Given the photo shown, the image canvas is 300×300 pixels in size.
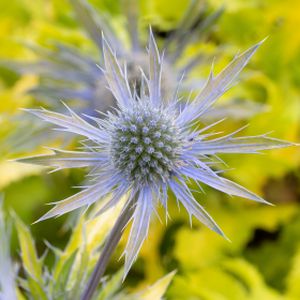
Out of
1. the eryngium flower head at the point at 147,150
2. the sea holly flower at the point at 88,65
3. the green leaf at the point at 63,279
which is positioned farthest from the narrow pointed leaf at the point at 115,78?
the sea holly flower at the point at 88,65

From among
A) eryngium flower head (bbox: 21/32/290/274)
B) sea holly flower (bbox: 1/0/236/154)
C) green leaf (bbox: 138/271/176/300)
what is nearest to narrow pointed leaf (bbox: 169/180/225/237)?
eryngium flower head (bbox: 21/32/290/274)

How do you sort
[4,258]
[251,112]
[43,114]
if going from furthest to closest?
[251,112] < [4,258] < [43,114]

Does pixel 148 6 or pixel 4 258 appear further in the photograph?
pixel 148 6

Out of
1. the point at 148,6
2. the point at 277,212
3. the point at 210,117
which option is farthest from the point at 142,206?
the point at 148,6

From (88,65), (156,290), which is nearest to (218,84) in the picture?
(156,290)

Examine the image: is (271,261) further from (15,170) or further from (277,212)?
(15,170)

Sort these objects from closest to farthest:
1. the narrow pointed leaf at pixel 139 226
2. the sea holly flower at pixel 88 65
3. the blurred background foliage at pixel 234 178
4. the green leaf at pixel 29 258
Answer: the narrow pointed leaf at pixel 139 226, the green leaf at pixel 29 258, the sea holly flower at pixel 88 65, the blurred background foliage at pixel 234 178

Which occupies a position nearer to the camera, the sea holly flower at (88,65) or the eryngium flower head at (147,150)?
the eryngium flower head at (147,150)

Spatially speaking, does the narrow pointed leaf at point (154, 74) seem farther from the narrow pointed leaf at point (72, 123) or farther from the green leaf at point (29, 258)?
the green leaf at point (29, 258)
